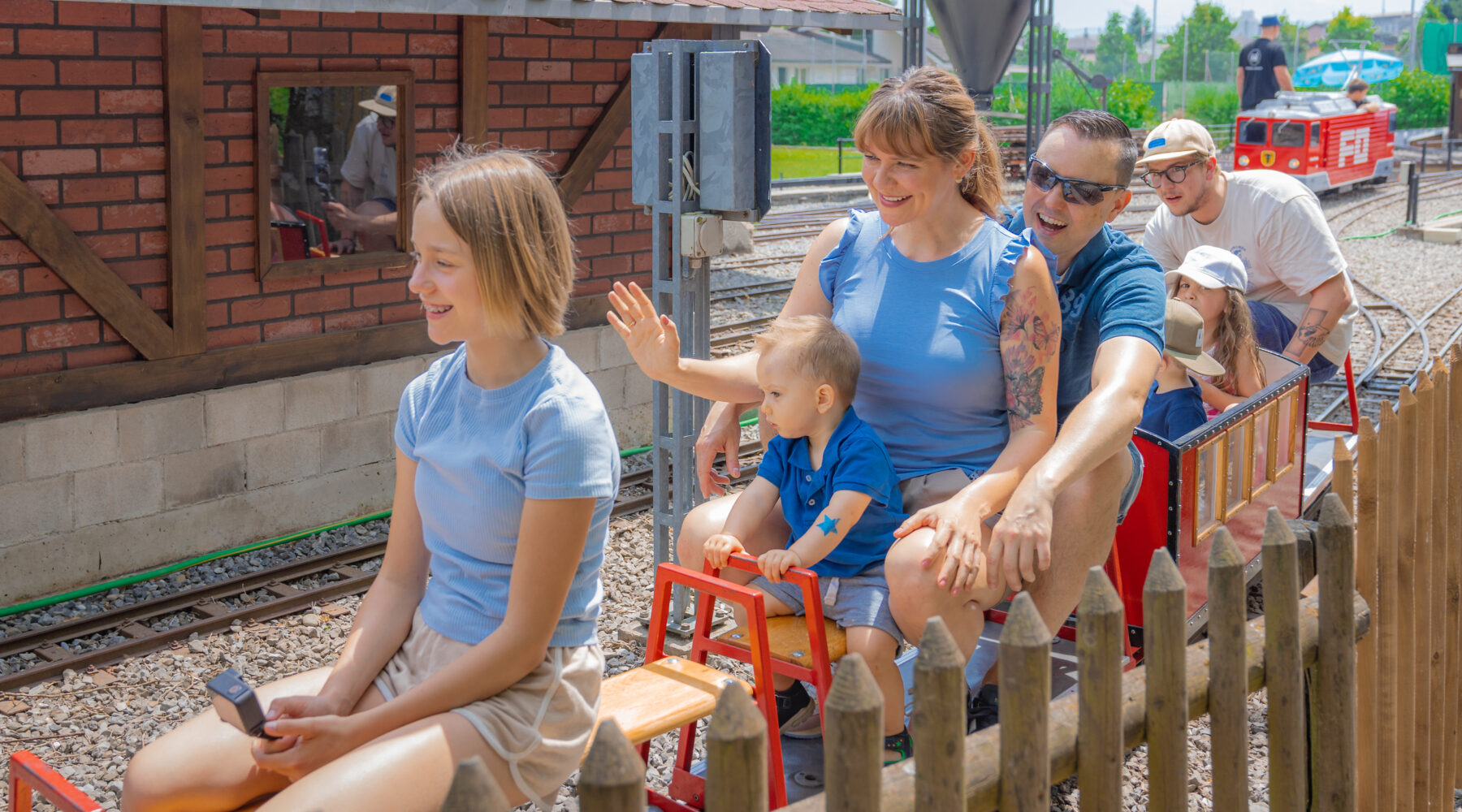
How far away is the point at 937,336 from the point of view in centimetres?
357

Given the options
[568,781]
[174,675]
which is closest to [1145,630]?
[568,781]

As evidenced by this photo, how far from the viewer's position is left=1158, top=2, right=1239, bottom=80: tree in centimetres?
9438

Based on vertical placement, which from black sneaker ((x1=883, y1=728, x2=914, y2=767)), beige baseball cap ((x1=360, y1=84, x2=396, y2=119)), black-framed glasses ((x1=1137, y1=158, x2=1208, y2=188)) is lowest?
black sneaker ((x1=883, y1=728, x2=914, y2=767))

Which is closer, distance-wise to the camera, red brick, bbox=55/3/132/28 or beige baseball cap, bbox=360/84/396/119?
red brick, bbox=55/3/132/28

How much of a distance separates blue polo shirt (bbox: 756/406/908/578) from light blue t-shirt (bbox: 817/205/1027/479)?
0.39ft

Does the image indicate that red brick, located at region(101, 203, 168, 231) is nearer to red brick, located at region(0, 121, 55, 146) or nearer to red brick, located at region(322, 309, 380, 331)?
red brick, located at region(0, 121, 55, 146)

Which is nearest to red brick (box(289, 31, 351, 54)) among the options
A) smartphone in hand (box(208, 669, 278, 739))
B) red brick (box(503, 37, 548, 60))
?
red brick (box(503, 37, 548, 60))

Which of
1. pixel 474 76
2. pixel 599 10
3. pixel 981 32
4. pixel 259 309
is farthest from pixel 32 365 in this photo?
pixel 981 32

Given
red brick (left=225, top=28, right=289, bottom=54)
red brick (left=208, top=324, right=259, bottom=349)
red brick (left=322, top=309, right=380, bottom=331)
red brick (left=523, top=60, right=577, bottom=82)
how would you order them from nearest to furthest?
red brick (left=225, top=28, right=289, bottom=54) < red brick (left=208, top=324, right=259, bottom=349) < red brick (left=322, top=309, right=380, bottom=331) < red brick (left=523, top=60, right=577, bottom=82)

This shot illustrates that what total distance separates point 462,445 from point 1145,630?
1.34 m

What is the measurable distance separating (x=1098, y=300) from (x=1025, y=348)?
2.01 feet

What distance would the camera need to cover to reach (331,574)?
6586 millimetres

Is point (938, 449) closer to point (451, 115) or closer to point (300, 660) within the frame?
point (300, 660)

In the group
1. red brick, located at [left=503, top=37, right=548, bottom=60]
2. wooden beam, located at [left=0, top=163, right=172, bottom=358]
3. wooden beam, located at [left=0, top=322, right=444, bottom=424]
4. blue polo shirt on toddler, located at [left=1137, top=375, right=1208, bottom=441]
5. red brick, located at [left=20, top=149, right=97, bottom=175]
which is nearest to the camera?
blue polo shirt on toddler, located at [left=1137, top=375, right=1208, bottom=441]
